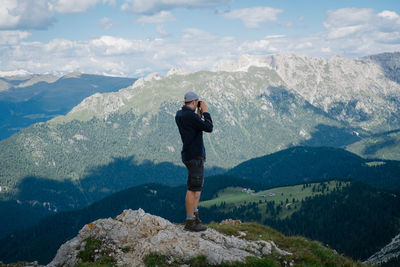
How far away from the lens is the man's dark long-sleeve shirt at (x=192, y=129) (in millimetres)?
16984

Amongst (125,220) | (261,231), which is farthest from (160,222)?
(261,231)

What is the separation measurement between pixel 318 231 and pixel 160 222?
195 m

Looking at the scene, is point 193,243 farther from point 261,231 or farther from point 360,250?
point 360,250

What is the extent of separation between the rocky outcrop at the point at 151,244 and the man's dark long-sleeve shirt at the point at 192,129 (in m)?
4.49

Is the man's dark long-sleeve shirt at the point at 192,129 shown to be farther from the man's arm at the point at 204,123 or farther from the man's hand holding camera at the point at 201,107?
the man's hand holding camera at the point at 201,107

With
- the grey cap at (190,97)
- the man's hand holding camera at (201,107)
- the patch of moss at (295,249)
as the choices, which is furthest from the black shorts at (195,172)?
the patch of moss at (295,249)

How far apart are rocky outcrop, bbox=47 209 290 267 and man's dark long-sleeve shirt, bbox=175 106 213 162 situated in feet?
14.7

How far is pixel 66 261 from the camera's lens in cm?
1697

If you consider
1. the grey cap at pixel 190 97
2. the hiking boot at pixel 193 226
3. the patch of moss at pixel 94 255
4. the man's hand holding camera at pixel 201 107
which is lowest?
the patch of moss at pixel 94 255

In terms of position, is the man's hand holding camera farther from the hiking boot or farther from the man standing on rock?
the hiking boot

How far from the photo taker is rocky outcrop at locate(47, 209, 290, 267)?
1600 centimetres

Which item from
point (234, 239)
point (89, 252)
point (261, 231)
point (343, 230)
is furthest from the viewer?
point (343, 230)

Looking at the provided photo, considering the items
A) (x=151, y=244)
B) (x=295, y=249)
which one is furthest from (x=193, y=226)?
(x=295, y=249)

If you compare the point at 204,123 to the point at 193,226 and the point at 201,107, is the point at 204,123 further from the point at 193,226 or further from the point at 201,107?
the point at 193,226
